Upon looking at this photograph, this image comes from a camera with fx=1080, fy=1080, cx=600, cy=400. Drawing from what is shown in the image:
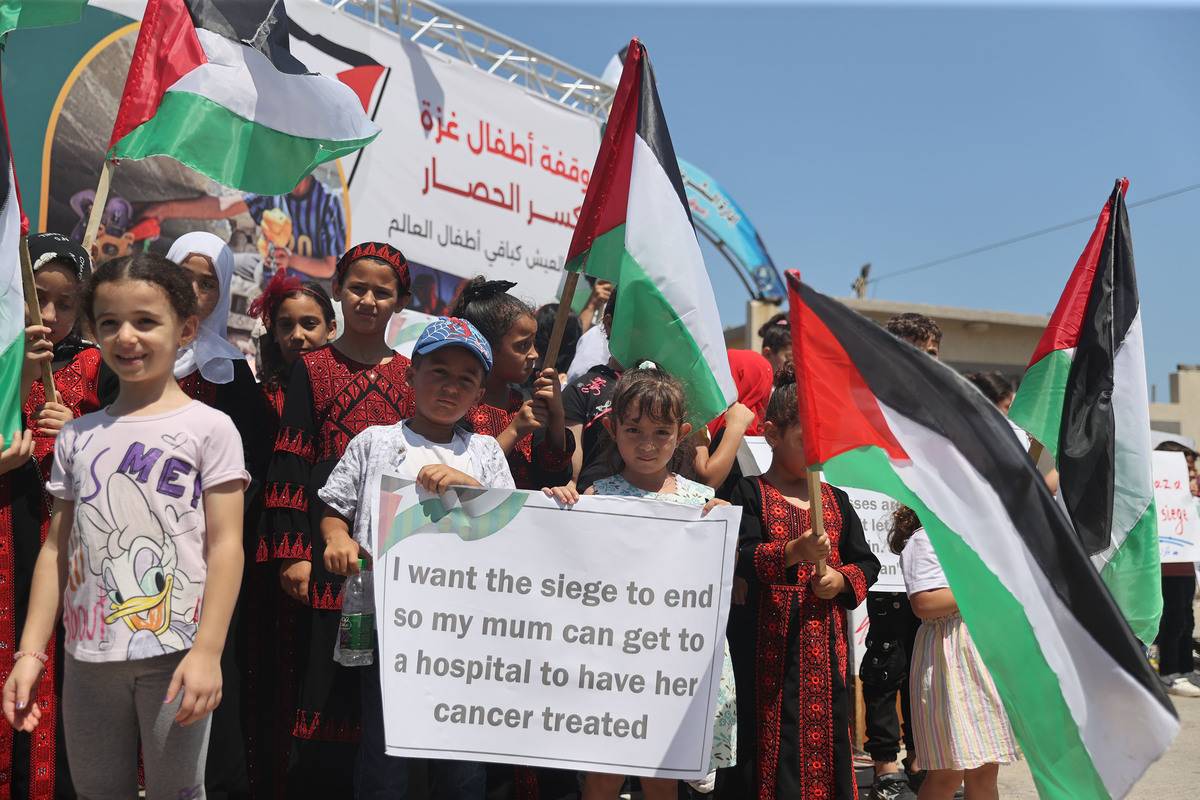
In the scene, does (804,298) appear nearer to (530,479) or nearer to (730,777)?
(530,479)

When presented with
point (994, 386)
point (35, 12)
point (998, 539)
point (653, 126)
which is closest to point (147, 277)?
point (35, 12)

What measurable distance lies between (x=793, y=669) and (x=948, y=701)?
22.2 inches

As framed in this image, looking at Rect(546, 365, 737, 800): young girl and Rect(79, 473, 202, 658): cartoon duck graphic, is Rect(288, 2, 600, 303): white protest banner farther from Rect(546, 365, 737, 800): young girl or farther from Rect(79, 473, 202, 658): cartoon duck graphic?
Rect(79, 473, 202, 658): cartoon duck graphic

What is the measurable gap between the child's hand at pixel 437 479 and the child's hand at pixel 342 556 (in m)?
0.27

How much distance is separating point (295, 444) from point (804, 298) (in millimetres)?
1631

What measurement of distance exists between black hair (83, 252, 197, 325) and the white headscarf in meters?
0.78

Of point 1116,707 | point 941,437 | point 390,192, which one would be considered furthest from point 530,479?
point 390,192

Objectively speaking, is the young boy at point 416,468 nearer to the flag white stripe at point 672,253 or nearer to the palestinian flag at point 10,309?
the flag white stripe at point 672,253

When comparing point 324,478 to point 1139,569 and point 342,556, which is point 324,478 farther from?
point 1139,569

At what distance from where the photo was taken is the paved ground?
491 centimetres

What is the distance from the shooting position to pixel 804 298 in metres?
3.05

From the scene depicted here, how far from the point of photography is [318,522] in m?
3.36

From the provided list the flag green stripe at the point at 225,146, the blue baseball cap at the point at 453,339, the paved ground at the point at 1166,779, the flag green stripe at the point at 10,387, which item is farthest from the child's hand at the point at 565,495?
the paved ground at the point at 1166,779

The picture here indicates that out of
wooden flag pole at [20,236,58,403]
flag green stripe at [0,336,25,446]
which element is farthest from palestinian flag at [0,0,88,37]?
flag green stripe at [0,336,25,446]
